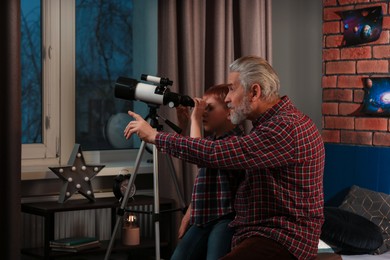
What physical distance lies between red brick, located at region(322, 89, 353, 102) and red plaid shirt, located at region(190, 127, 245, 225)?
1845 millimetres

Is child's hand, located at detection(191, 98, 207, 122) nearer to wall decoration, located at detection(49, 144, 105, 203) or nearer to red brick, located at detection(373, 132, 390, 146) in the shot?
wall decoration, located at detection(49, 144, 105, 203)

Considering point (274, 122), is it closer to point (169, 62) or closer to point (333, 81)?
point (169, 62)

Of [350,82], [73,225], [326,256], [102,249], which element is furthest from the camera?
[350,82]

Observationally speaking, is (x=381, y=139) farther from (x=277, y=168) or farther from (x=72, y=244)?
(x=277, y=168)

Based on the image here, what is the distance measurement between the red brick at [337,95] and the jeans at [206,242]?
6.34 feet

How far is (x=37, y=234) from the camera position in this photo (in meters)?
3.78

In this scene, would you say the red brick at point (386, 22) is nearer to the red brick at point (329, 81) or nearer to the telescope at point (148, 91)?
the red brick at point (329, 81)

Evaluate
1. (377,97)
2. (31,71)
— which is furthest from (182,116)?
(377,97)

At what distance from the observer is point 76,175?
12.4ft

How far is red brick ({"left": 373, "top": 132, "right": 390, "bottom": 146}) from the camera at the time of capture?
4184mm

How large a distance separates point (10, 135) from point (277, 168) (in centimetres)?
156

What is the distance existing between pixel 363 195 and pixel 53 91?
1767 millimetres

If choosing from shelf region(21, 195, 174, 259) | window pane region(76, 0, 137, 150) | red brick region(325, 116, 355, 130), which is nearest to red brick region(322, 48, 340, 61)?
red brick region(325, 116, 355, 130)

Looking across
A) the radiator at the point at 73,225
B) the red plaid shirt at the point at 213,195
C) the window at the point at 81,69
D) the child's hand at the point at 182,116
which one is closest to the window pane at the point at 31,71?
the window at the point at 81,69
